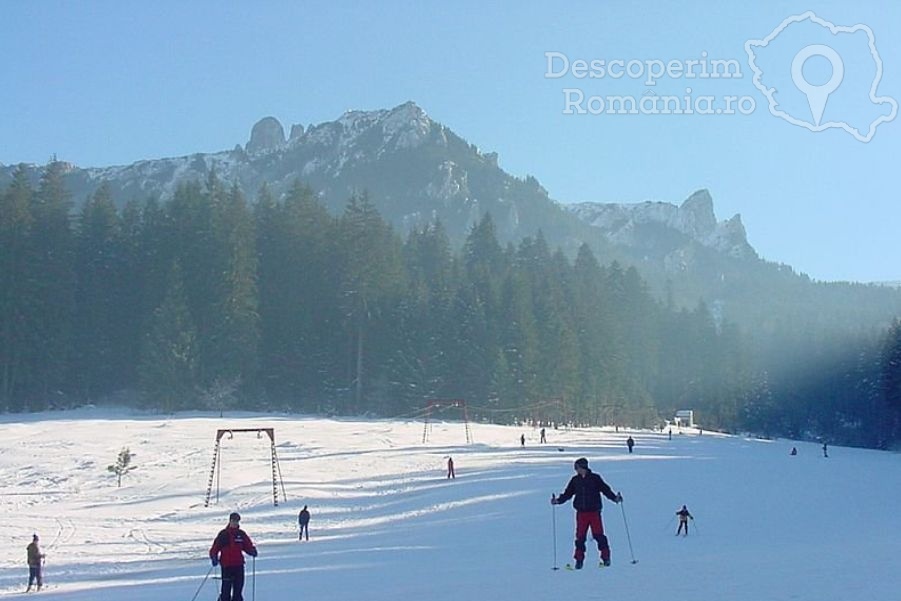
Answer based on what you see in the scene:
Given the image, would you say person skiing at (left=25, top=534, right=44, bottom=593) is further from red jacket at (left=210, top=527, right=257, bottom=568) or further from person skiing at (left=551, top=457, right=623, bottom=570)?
person skiing at (left=551, top=457, right=623, bottom=570)

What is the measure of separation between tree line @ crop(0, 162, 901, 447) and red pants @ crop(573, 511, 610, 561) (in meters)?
57.0

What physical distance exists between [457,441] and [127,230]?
38.9 metres

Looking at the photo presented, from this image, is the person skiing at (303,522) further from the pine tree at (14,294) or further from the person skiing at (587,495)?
the pine tree at (14,294)

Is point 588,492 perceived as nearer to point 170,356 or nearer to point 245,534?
point 245,534

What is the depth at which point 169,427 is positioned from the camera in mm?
57938

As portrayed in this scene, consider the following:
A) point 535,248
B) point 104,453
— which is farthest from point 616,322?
point 104,453

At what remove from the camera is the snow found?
15.7 metres

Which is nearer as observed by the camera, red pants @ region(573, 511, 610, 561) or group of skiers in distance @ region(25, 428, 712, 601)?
group of skiers in distance @ region(25, 428, 712, 601)

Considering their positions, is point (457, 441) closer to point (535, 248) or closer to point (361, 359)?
point (361, 359)

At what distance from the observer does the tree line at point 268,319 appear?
70.8m

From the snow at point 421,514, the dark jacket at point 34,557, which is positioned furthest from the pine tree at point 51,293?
the dark jacket at point 34,557

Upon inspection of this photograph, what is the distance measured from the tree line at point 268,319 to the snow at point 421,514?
752 centimetres

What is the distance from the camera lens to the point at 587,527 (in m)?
15.3

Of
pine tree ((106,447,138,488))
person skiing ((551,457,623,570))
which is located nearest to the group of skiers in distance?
person skiing ((551,457,623,570))
